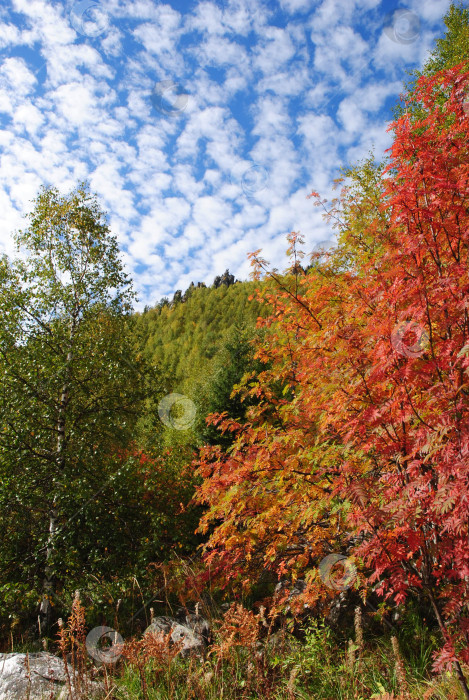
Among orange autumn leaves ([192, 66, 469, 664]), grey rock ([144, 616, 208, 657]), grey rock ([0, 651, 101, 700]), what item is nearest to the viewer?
orange autumn leaves ([192, 66, 469, 664])

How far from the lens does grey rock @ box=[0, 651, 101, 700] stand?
2878mm

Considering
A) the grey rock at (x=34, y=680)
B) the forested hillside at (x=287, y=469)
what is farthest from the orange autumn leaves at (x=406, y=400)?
the grey rock at (x=34, y=680)

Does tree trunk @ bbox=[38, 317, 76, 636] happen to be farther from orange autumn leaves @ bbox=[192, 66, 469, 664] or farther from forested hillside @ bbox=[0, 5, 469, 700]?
orange autumn leaves @ bbox=[192, 66, 469, 664]

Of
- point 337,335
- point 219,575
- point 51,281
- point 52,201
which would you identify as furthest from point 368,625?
point 52,201

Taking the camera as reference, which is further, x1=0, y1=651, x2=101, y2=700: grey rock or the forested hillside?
x1=0, y1=651, x2=101, y2=700: grey rock

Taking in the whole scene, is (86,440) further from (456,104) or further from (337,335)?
(456,104)

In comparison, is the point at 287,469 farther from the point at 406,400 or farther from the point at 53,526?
the point at 53,526

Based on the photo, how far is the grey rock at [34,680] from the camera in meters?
2.88

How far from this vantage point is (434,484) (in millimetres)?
2250

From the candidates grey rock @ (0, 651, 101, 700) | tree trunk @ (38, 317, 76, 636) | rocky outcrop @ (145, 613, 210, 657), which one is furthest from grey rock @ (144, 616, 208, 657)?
tree trunk @ (38, 317, 76, 636)

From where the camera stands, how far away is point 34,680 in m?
3.11

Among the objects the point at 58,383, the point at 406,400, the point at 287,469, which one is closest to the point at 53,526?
the point at 58,383

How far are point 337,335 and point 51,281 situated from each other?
243 inches

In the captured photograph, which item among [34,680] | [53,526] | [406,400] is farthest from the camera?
[53,526]
